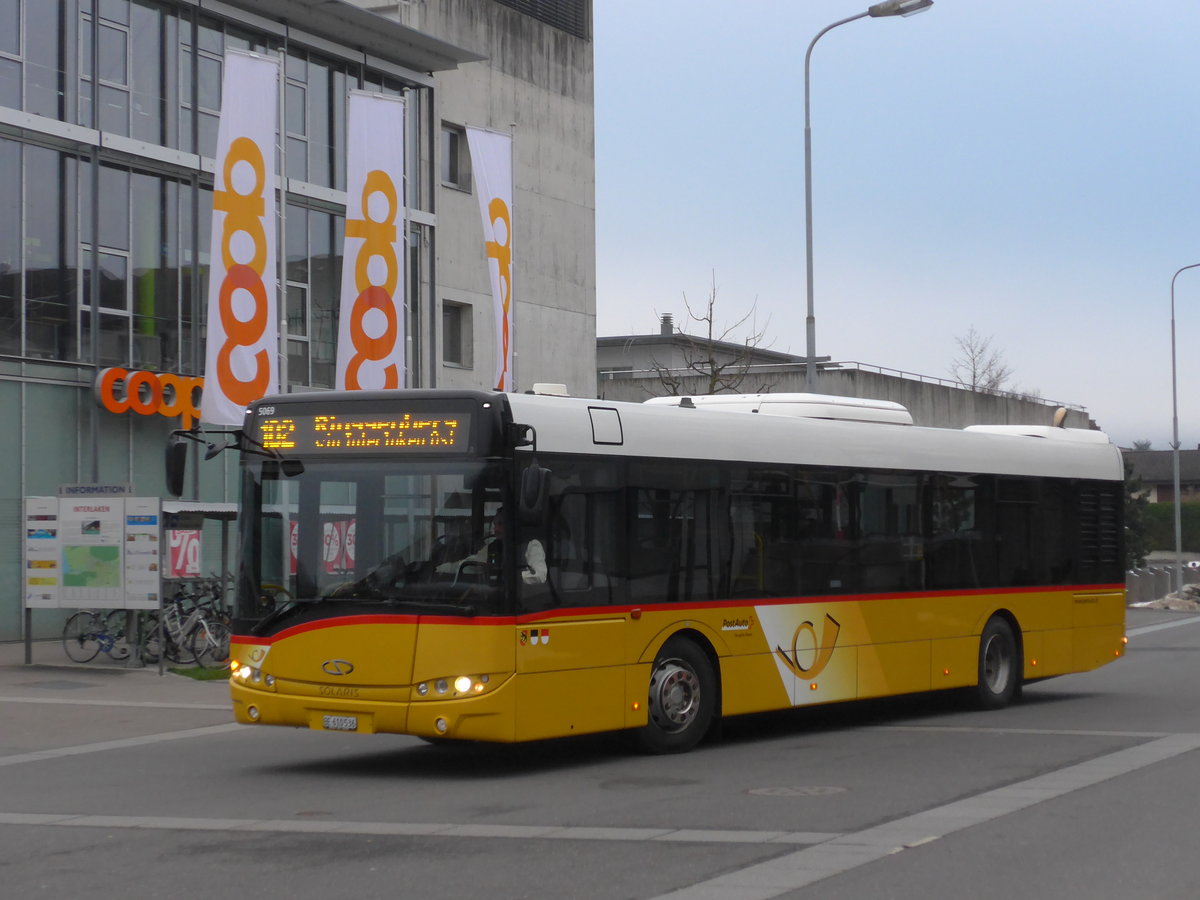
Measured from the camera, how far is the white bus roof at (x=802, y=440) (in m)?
12.4

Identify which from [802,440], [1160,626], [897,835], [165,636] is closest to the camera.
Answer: [897,835]

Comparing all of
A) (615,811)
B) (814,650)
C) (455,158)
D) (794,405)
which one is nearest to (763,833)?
(615,811)

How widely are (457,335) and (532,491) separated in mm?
26332

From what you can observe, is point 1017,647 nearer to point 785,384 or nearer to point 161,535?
point 161,535

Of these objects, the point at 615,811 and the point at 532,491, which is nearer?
the point at 615,811

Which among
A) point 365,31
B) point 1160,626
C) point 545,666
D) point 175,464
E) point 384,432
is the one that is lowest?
point 1160,626

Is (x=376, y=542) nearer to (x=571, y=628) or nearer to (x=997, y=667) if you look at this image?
(x=571, y=628)

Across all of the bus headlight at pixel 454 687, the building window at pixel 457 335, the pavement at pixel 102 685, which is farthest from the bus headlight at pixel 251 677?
the building window at pixel 457 335

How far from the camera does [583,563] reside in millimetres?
12203

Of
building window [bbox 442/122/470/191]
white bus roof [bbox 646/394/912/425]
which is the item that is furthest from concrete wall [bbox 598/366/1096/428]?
white bus roof [bbox 646/394/912/425]

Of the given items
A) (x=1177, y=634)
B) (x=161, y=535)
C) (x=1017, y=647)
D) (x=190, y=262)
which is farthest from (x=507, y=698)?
(x=1177, y=634)

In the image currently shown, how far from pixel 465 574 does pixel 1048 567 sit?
334 inches

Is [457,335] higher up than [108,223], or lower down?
lower down

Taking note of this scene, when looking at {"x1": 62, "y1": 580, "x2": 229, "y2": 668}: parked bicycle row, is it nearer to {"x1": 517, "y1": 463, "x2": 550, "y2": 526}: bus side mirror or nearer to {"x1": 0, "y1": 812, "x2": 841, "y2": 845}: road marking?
{"x1": 517, "y1": 463, "x2": 550, "y2": 526}: bus side mirror
